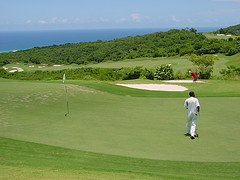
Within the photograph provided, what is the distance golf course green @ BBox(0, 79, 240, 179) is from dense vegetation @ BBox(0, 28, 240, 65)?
98772 mm

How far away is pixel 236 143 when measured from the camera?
1092 centimetres

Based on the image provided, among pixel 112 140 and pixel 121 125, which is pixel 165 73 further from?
pixel 112 140

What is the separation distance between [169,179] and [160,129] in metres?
5.64

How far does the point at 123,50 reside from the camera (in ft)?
482

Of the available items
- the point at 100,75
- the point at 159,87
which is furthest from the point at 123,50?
the point at 159,87

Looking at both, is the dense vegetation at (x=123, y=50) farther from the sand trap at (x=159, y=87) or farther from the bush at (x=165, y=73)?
the sand trap at (x=159, y=87)

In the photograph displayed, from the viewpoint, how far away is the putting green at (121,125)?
1024cm

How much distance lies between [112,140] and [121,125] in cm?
224

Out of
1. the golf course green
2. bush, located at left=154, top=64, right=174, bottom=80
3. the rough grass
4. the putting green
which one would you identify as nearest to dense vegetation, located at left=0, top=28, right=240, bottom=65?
bush, located at left=154, top=64, right=174, bottom=80

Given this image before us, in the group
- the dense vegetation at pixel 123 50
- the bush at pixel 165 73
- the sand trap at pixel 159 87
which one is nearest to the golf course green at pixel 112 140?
the sand trap at pixel 159 87

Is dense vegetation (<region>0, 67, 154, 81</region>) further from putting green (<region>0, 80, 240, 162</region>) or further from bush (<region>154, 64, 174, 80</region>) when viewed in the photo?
putting green (<region>0, 80, 240, 162</region>)

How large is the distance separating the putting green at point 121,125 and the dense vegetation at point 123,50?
97.3 m

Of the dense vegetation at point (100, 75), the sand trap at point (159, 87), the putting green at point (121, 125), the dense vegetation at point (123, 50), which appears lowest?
the dense vegetation at point (100, 75)

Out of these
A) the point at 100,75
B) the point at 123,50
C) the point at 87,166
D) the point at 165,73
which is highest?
the point at 123,50
